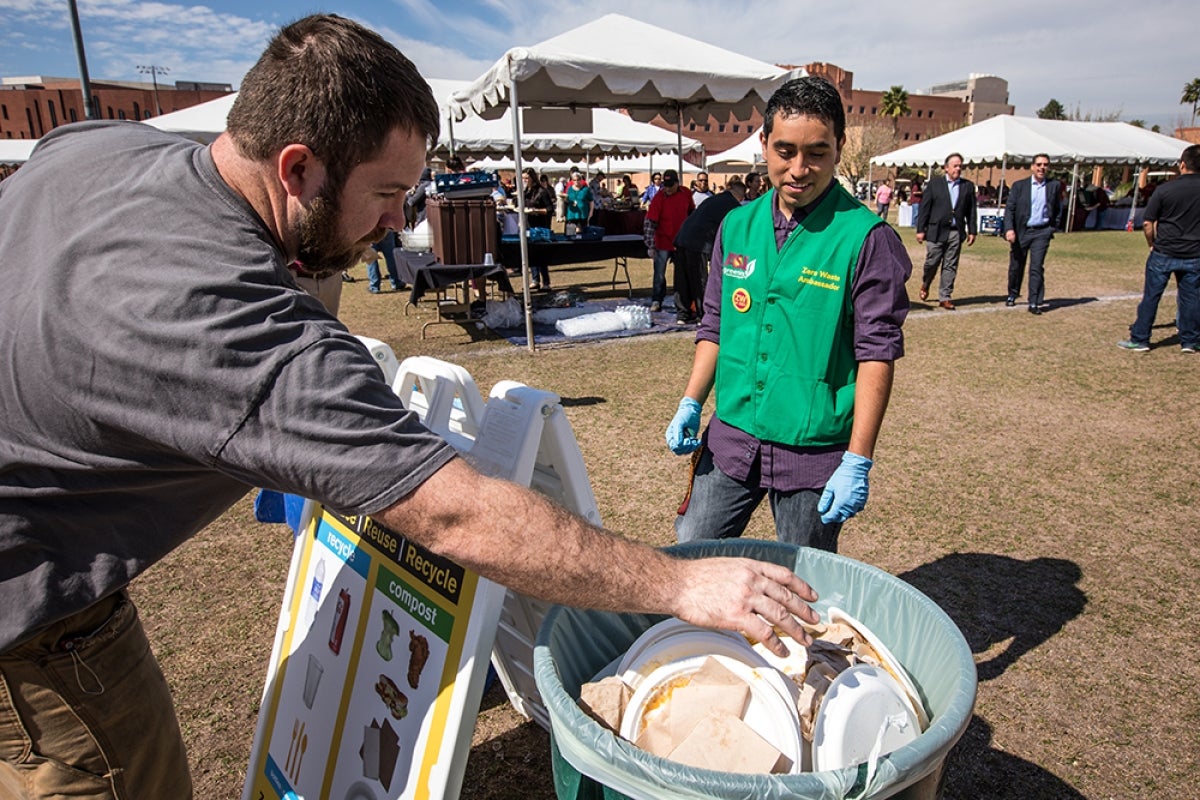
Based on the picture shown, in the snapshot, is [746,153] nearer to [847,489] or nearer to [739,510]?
[739,510]

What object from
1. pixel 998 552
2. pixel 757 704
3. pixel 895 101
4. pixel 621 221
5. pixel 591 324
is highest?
pixel 895 101

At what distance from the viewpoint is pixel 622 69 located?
294 inches

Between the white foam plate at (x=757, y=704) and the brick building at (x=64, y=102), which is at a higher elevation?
the brick building at (x=64, y=102)

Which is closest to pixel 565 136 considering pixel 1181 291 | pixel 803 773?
pixel 1181 291

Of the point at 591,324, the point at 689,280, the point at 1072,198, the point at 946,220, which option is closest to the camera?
the point at 591,324

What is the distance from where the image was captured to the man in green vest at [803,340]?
204 centimetres

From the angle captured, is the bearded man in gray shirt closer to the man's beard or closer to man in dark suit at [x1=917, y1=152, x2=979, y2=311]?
the man's beard

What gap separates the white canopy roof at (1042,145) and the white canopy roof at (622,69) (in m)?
15.3

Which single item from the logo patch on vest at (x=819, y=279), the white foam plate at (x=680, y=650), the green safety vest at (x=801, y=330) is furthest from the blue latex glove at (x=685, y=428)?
the white foam plate at (x=680, y=650)

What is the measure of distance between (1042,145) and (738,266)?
78.0 ft

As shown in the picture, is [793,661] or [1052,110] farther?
[1052,110]

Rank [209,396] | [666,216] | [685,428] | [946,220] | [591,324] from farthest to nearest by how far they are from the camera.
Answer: [666,216] → [946,220] → [591,324] → [685,428] → [209,396]

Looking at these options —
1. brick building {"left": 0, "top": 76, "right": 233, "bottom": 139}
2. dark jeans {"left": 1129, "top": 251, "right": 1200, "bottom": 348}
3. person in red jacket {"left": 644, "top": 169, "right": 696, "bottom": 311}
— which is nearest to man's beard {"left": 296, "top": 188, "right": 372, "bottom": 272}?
dark jeans {"left": 1129, "top": 251, "right": 1200, "bottom": 348}

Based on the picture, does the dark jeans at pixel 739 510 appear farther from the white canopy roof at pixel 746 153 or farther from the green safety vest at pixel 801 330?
the white canopy roof at pixel 746 153
